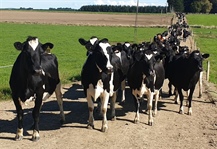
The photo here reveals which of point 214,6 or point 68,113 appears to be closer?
point 68,113

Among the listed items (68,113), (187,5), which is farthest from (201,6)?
(68,113)

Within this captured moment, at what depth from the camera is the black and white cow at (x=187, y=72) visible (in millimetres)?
12000

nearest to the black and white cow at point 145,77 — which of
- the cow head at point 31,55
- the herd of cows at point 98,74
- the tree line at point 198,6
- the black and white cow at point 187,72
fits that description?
the herd of cows at point 98,74

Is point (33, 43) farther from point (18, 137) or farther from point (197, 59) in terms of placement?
point (197, 59)

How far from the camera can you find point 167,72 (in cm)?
1345

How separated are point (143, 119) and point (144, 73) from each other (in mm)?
1496

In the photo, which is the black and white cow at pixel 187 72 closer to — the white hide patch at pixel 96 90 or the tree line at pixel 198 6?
the white hide patch at pixel 96 90

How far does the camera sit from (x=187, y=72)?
12.3m

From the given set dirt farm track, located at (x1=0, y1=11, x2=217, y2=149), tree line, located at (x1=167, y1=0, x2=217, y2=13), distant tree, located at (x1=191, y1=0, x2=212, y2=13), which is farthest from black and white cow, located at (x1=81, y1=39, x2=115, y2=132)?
distant tree, located at (x1=191, y1=0, x2=212, y2=13)

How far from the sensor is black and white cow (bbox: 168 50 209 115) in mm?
12000

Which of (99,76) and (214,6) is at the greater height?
(214,6)

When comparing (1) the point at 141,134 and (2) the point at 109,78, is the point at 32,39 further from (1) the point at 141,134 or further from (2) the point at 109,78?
(1) the point at 141,134

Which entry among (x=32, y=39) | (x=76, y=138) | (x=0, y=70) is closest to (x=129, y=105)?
(x=76, y=138)

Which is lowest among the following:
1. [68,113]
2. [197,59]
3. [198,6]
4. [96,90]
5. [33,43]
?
[68,113]
